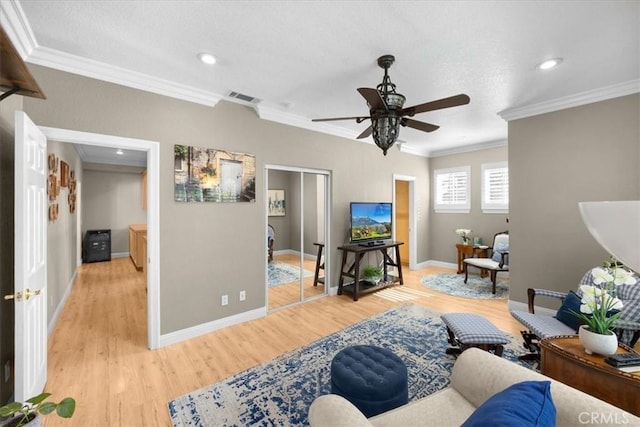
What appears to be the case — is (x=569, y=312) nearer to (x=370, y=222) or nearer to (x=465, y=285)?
(x=465, y=285)

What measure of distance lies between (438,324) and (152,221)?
3457 millimetres

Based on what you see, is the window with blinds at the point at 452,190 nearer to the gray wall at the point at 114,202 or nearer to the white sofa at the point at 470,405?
the white sofa at the point at 470,405

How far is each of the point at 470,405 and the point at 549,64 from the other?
9.64ft

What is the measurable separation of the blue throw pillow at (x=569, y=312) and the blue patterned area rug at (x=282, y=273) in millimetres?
3177

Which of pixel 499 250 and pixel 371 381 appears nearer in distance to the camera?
pixel 371 381

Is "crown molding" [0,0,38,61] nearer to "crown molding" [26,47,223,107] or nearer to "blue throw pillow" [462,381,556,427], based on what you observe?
"crown molding" [26,47,223,107]

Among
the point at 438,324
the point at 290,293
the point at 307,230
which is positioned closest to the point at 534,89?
the point at 438,324

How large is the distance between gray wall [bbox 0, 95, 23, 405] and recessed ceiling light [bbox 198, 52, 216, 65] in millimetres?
1389

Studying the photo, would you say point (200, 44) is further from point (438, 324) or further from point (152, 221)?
point (438, 324)

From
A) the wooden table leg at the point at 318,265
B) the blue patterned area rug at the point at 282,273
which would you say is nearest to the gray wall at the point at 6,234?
the blue patterned area rug at the point at 282,273

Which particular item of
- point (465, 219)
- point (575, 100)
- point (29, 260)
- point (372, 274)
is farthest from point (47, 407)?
point (465, 219)

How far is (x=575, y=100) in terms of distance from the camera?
3307 millimetres

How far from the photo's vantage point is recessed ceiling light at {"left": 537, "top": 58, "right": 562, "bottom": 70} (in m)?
2.48

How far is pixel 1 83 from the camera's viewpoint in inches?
63.3
